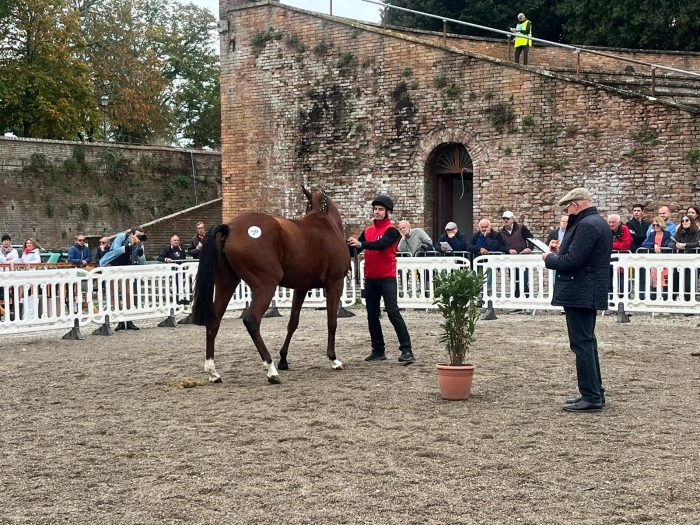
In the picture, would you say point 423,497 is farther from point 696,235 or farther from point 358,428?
point 696,235

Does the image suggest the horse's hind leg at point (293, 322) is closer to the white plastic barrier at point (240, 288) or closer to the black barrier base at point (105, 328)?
the white plastic barrier at point (240, 288)

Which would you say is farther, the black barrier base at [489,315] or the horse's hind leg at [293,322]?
the black barrier base at [489,315]

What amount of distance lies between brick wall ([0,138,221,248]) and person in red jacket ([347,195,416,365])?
29.8 metres

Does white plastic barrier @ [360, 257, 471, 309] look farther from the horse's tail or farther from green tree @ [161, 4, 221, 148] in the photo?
green tree @ [161, 4, 221, 148]

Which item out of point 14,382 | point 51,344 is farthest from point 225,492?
point 51,344

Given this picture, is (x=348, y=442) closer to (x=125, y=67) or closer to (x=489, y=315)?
(x=489, y=315)

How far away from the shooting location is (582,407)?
818 centimetres

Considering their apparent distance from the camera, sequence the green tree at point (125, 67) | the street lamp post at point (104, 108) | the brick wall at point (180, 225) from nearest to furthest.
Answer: the brick wall at point (180, 225)
the street lamp post at point (104, 108)
the green tree at point (125, 67)

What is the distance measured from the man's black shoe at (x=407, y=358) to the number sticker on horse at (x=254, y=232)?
2.31m

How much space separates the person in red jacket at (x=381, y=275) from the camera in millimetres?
11195

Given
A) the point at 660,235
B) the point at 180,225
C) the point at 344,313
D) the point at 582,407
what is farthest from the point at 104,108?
the point at 582,407

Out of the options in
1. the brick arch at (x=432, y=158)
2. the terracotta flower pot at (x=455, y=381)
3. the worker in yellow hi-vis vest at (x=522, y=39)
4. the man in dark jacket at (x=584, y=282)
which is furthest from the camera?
the worker in yellow hi-vis vest at (x=522, y=39)

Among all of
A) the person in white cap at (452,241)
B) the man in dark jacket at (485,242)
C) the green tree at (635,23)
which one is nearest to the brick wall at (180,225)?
the green tree at (635,23)

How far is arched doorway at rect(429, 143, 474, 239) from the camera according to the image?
25.2 metres
